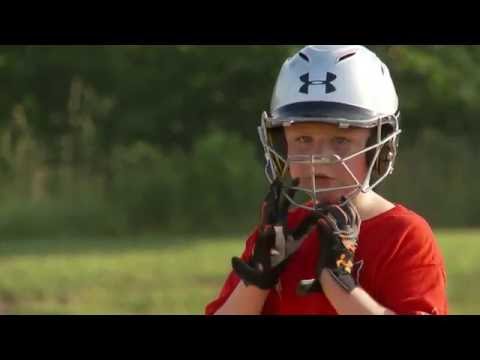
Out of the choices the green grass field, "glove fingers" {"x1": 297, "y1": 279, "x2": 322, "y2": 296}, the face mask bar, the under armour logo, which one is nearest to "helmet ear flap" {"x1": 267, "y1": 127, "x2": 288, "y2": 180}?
the face mask bar

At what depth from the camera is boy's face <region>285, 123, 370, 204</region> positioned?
10.6ft

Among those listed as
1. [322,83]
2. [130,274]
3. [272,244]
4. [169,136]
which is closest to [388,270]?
[272,244]

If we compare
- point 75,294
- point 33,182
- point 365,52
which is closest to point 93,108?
point 33,182

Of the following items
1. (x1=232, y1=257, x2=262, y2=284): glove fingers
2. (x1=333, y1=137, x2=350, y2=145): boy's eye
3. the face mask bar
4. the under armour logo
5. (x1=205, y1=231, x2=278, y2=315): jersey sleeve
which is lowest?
(x1=205, y1=231, x2=278, y2=315): jersey sleeve

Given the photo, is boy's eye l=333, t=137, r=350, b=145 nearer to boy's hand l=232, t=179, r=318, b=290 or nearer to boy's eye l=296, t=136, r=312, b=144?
boy's eye l=296, t=136, r=312, b=144

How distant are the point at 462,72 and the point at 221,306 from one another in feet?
77.6

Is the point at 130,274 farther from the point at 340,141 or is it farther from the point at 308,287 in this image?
the point at 308,287

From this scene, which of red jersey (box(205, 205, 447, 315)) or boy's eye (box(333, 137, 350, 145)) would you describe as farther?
boy's eye (box(333, 137, 350, 145))

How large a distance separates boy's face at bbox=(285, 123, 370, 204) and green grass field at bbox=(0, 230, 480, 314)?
8406mm

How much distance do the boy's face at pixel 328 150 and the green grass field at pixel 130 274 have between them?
27.6 ft

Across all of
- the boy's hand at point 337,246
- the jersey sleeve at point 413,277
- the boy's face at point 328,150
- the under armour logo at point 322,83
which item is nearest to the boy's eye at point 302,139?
the boy's face at point 328,150

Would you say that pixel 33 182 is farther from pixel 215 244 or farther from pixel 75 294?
pixel 75 294

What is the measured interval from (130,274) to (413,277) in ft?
39.7

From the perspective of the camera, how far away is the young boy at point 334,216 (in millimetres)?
3104
